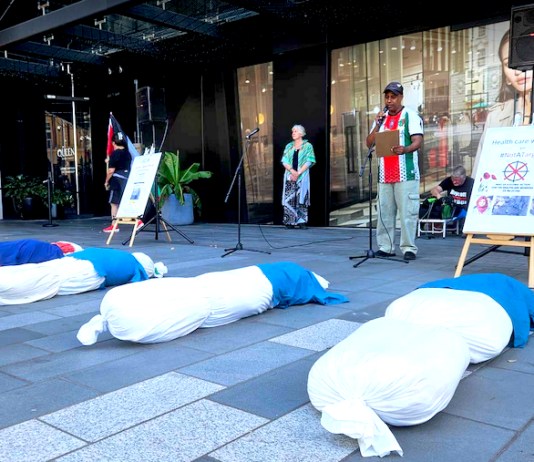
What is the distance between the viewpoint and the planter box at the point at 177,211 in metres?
12.4

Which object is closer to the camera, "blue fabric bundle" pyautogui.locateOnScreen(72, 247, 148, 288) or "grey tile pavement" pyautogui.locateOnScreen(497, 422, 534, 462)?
"grey tile pavement" pyautogui.locateOnScreen(497, 422, 534, 462)

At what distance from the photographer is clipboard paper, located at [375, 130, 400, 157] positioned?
226 inches

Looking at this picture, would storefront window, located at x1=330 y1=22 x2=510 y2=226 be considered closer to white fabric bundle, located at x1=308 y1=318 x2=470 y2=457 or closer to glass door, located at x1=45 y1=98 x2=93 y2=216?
white fabric bundle, located at x1=308 y1=318 x2=470 y2=457

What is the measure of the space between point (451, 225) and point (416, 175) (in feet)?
11.9

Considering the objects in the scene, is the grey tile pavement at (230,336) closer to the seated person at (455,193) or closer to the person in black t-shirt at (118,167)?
the seated person at (455,193)

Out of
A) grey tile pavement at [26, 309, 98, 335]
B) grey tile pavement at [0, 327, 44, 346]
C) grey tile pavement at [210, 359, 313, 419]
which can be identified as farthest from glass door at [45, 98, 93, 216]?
grey tile pavement at [210, 359, 313, 419]

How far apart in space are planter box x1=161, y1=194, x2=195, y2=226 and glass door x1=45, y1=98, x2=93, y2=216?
5.01 meters

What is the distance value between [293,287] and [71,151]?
14260 millimetres

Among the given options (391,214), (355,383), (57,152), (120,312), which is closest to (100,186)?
(57,152)

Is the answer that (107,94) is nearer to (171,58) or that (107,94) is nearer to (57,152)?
(57,152)

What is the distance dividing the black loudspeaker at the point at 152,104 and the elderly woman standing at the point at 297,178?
355 centimetres

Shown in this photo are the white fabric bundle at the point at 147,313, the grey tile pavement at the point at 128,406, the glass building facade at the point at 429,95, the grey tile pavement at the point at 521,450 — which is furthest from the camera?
the glass building facade at the point at 429,95

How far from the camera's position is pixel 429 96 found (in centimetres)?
998

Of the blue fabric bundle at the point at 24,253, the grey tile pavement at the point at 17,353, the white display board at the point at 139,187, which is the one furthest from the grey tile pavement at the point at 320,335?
the white display board at the point at 139,187
